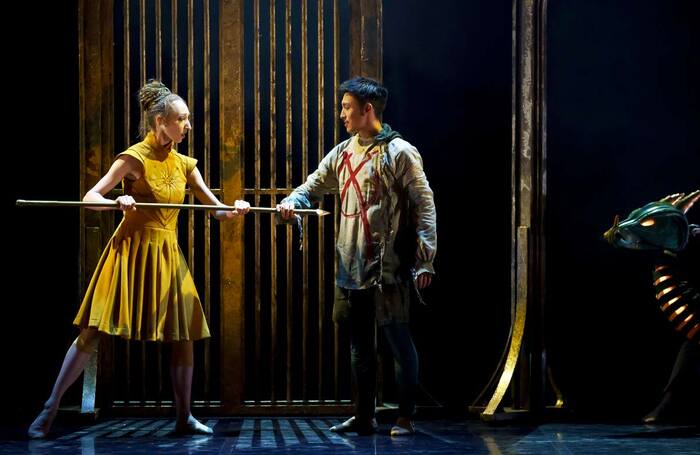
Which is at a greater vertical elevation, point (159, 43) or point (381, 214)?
point (159, 43)

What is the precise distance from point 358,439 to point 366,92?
143 centimetres

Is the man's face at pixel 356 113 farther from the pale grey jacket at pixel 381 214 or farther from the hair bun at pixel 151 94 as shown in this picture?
the hair bun at pixel 151 94

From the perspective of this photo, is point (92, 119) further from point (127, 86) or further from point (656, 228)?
point (656, 228)

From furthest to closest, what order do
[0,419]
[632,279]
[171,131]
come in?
[632,279] → [0,419] → [171,131]

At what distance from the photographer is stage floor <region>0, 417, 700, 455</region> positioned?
13.5 ft

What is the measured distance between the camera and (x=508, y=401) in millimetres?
5316

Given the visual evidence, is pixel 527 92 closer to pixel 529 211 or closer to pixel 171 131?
pixel 529 211

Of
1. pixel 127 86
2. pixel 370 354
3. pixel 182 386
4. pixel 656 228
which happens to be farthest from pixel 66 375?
pixel 656 228

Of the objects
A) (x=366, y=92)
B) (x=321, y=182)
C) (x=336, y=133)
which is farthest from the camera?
(x=336, y=133)

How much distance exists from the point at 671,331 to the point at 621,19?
1.52m

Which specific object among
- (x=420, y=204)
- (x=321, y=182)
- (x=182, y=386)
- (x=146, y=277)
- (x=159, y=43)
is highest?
(x=159, y=43)

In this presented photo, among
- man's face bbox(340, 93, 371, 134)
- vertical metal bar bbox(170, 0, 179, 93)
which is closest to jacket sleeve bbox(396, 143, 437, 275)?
man's face bbox(340, 93, 371, 134)

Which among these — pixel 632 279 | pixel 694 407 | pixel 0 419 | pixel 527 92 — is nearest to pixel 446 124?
pixel 527 92

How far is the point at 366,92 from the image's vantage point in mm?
4621
